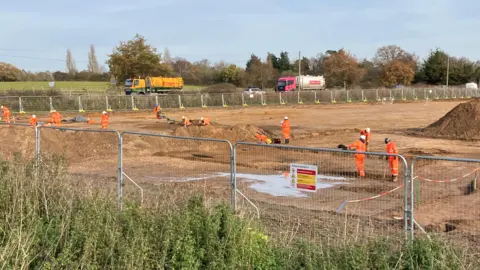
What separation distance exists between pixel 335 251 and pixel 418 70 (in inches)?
4584

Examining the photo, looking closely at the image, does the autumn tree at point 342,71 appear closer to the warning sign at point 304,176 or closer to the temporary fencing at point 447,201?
the temporary fencing at point 447,201

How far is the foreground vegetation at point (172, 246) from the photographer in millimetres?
5137

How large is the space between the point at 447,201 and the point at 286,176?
4.09m

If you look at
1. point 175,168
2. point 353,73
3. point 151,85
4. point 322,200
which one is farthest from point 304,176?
point 353,73

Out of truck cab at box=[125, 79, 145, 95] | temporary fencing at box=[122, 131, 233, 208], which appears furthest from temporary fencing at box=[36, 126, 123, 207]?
truck cab at box=[125, 79, 145, 95]

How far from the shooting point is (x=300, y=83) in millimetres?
82000

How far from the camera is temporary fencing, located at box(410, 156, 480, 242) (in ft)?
27.8

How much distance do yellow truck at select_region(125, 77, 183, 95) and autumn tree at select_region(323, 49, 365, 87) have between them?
4202 cm

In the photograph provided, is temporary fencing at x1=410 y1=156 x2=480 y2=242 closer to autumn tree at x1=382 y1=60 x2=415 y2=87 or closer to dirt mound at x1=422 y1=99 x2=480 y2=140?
dirt mound at x1=422 y1=99 x2=480 y2=140

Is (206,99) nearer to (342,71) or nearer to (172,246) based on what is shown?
(172,246)

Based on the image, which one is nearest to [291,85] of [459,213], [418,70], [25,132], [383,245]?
[418,70]

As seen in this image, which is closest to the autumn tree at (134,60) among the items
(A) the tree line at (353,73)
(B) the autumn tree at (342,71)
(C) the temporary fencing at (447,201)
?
(A) the tree line at (353,73)

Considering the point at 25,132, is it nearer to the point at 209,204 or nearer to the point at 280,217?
the point at 280,217

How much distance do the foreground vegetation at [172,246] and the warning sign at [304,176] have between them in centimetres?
143
